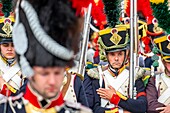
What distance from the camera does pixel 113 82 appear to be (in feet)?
18.9

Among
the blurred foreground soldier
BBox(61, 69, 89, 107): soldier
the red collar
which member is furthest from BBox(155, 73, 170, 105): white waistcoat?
the blurred foreground soldier

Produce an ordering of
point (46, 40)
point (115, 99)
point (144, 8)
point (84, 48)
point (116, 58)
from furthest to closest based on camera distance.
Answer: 1. point (84, 48)
2. point (144, 8)
3. point (116, 58)
4. point (115, 99)
5. point (46, 40)

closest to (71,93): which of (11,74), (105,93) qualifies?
(105,93)

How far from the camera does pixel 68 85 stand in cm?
521

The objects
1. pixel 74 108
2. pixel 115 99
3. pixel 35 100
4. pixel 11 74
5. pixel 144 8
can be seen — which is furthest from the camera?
pixel 144 8

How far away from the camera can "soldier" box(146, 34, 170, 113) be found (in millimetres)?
5691

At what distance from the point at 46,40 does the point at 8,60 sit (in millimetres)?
2676

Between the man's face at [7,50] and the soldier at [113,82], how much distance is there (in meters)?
0.77

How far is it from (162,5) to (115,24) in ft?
2.14

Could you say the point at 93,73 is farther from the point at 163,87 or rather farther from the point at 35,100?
the point at 35,100

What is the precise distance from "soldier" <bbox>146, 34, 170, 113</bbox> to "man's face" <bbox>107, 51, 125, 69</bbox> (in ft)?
1.23

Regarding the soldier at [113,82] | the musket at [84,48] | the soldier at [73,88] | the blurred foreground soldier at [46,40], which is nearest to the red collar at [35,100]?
the blurred foreground soldier at [46,40]

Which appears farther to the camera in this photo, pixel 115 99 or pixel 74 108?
pixel 115 99

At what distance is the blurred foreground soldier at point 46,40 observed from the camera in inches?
127
